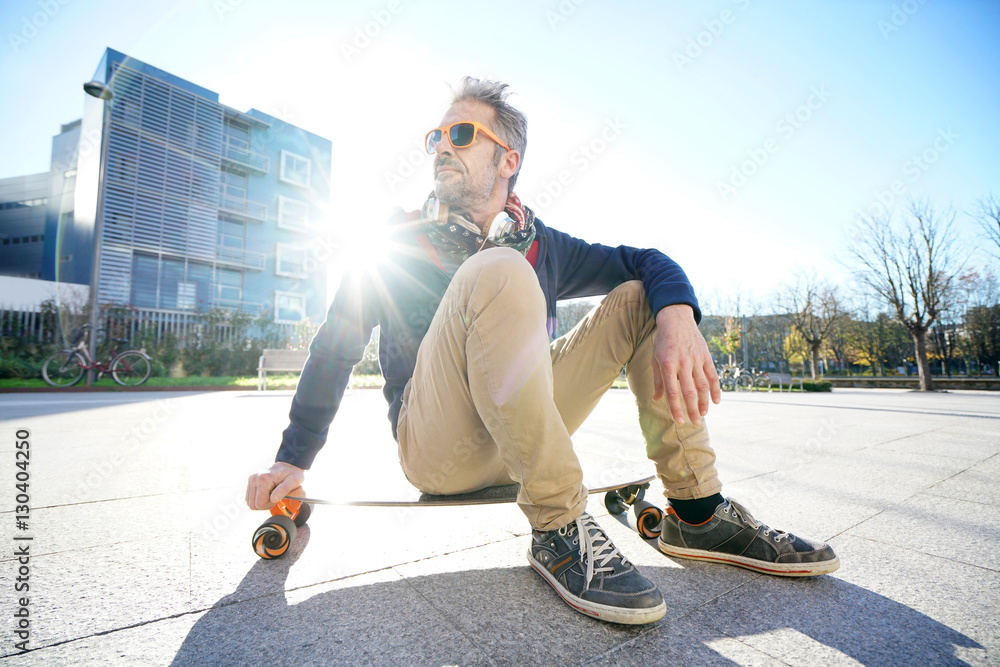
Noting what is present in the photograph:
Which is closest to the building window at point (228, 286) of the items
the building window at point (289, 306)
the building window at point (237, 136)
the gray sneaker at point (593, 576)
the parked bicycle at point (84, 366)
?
the building window at point (289, 306)

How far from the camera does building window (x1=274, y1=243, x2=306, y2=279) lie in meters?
20.8

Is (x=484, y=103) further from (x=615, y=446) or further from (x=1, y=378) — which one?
(x=1, y=378)

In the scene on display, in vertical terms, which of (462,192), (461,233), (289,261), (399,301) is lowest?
(399,301)

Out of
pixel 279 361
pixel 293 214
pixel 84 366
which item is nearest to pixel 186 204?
pixel 293 214

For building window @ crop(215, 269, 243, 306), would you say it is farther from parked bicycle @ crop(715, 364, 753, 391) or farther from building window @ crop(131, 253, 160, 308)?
parked bicycle @ crop(715, 364, 753, 391)

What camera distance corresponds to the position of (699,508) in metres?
1.46

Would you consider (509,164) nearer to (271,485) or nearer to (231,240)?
(271,485)

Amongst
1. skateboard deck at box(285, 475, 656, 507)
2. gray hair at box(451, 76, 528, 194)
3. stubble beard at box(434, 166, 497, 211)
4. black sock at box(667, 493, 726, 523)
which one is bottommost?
black sock at box(667, 493, 726, 523)

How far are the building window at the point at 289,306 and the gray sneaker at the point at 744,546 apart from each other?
2123 centimetres

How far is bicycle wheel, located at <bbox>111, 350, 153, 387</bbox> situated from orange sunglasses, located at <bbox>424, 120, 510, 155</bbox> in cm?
1210

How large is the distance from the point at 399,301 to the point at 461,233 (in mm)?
358

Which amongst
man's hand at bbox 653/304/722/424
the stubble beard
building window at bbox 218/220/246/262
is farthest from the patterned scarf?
building window at bbox 218/220/246/262

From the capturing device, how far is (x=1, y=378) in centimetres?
1094

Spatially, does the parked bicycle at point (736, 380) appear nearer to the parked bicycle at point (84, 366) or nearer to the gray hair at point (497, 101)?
the parked bicycle at point (84, 366)
